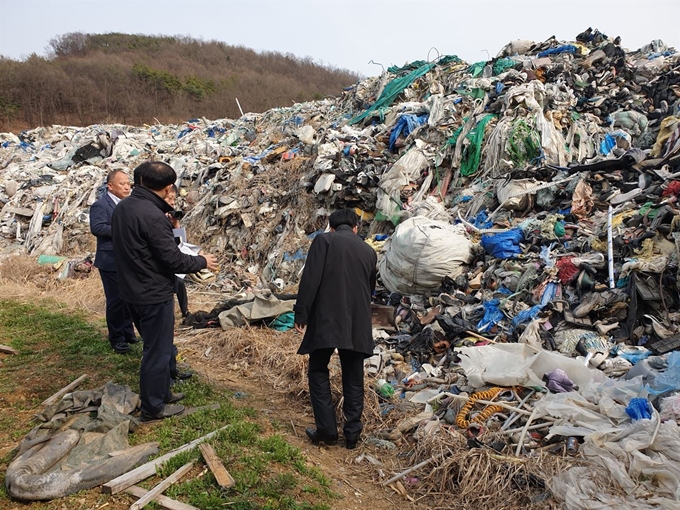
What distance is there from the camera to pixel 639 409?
289cm

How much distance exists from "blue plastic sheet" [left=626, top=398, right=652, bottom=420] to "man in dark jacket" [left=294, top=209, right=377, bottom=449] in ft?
5.25

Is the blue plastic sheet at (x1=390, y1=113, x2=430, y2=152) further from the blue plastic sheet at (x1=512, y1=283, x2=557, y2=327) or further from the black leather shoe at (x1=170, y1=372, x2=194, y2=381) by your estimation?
the black leather shoe at (x1=170, y1=372, x2=194, y2=381)

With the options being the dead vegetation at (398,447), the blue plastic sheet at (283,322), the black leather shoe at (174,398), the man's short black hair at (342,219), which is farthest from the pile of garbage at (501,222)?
the black leather shoe at (174,398)

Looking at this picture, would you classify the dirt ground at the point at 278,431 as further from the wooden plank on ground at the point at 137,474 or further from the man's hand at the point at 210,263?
the man's hand at the point at 210,263

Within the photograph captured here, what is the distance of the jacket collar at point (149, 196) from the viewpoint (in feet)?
10.3

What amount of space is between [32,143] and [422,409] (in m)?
21.7

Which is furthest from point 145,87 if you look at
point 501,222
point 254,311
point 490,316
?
point 490,316

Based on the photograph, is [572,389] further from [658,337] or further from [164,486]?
[164,486]

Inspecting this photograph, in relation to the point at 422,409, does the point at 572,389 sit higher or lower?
higher

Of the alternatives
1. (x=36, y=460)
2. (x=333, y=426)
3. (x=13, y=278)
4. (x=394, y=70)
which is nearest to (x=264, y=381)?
(x=333, y=426)

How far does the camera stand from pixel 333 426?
329 centimetres

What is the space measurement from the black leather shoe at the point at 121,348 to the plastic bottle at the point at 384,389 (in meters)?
2.50

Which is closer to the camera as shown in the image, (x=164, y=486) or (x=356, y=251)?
(x=164, y=486)

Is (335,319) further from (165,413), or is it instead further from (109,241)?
(109,241)
